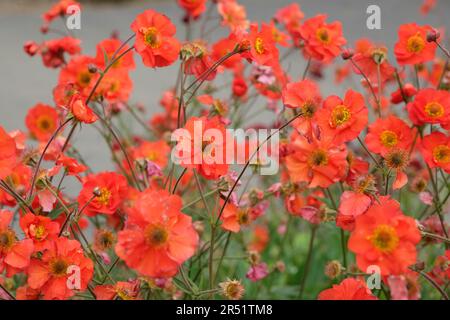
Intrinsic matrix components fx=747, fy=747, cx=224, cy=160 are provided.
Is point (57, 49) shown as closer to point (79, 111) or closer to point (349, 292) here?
point (79, 111)

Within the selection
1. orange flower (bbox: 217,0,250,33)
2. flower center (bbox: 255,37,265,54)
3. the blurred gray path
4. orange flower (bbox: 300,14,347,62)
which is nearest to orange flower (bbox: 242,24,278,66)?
flower center (bbox: 255,37,265,54)

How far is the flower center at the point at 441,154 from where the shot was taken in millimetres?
1028

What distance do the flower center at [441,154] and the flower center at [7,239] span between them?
1.88ft

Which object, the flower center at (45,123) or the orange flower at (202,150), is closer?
the orange flower at (202,150)

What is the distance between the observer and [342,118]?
3.28 ft

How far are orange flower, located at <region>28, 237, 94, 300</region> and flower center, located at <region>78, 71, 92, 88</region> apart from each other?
0.44 metres

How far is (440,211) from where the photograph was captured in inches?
45.2

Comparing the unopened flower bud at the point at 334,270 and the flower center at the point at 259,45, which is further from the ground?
the flower center at the point at 259,45

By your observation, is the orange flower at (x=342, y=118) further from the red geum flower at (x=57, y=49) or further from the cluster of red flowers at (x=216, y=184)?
the red geum flower at (x=57, y=49)

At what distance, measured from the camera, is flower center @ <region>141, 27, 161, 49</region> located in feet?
3.39

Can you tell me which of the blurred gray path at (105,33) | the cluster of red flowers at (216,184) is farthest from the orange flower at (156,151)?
the blurred gray path at (105,33)

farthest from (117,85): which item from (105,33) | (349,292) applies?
(105,33)

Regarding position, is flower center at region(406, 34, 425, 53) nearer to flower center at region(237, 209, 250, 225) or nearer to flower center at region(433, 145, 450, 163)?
flower center at region(433, 145, 450, 163)

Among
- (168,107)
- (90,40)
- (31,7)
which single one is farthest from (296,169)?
(31,7)
